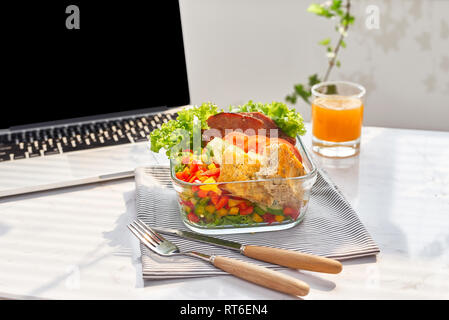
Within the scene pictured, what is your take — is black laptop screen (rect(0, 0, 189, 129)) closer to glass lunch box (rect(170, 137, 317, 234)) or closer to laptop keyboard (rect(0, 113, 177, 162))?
laptop keyboard (rect(0, 113, 177, 162))

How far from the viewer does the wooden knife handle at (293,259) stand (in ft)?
2.81

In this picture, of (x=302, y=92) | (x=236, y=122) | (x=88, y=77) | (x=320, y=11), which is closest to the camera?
(x=236, y=122)

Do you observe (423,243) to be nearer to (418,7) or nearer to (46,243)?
(46,243)

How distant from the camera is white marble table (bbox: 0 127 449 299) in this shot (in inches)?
34.0

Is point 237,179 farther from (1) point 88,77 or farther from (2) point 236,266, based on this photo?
(1) point 88,77

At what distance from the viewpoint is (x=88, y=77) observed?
1.53 metres

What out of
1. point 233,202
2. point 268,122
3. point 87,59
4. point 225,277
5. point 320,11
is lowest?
point 225,277

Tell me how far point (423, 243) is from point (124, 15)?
106 cm

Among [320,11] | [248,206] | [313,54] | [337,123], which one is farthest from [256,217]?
[313,54]

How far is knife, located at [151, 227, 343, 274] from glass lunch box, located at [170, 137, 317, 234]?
0.04m

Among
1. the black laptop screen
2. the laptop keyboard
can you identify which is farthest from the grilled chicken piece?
the black laptop screen

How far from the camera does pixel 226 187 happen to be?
3.08ft

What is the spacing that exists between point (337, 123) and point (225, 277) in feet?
1.87
